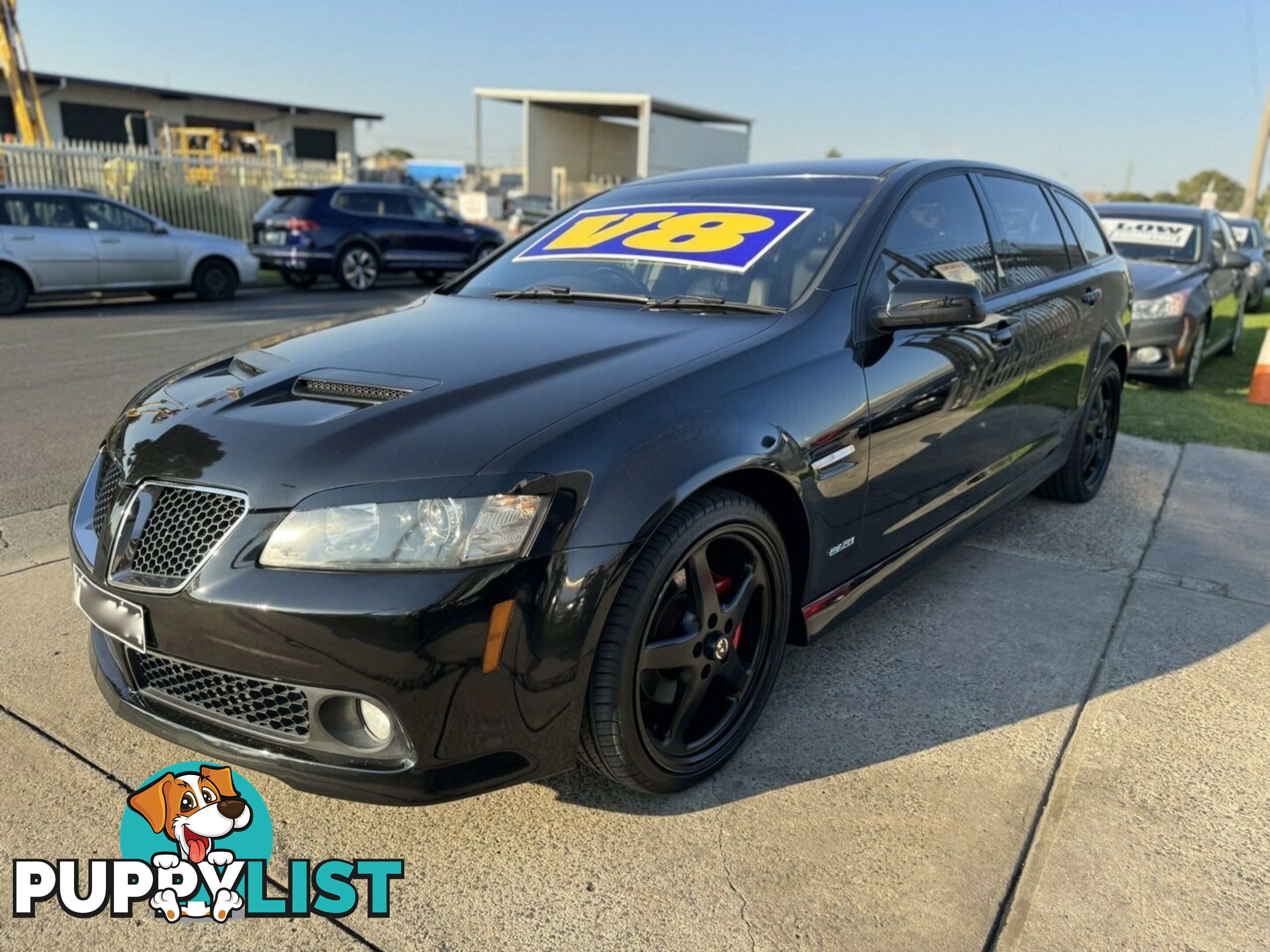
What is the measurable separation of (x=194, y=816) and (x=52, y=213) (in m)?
11.6

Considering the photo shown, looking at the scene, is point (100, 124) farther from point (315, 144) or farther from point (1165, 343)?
point (1165, 343)

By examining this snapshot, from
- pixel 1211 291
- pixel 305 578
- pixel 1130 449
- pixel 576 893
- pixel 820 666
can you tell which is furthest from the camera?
pixel 1211 291

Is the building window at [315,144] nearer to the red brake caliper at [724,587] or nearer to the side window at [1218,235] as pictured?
the side window at [1218,235]

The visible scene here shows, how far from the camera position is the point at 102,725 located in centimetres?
269

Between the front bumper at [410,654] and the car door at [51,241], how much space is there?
11.2 m

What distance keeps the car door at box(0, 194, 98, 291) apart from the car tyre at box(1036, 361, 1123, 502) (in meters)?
11.4

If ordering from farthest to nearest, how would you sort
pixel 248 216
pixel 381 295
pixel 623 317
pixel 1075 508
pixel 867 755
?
pixel 248 216 → pixel 381 295 → pixel 1075 508 → pixel 623 317 → pixel 867 755

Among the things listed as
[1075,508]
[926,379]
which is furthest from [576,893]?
[1075,508]

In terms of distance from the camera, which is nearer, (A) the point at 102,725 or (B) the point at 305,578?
(B) the point at 305,578

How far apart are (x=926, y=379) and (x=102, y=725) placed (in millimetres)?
2632

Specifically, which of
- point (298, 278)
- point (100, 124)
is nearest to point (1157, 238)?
point (298, 278)

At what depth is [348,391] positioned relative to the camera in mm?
2344

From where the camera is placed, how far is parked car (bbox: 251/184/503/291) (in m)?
14.8

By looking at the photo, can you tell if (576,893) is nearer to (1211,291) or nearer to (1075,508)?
(1075,508)
